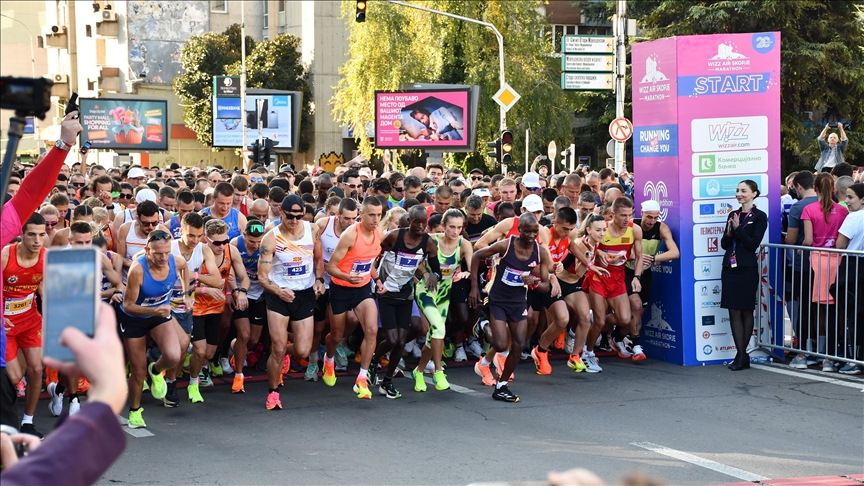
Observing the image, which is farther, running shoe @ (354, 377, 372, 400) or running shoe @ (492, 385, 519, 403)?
running shoe @ (354, 377, 372, 400)

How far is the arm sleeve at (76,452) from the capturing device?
1965 mm

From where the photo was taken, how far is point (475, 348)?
1224 cm

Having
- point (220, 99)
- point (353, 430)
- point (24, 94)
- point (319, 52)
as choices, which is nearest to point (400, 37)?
point (220, 99)

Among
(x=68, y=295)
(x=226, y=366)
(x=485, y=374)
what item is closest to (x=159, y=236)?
(x=226, y=366)

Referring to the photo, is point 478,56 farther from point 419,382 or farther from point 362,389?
point 362,389

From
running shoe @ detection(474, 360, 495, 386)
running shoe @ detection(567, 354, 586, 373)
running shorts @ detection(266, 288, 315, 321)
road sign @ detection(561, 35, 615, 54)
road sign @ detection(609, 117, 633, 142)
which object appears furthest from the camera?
road sign @ detection(561, 35, 615, 54)

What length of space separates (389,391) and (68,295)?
7956mm

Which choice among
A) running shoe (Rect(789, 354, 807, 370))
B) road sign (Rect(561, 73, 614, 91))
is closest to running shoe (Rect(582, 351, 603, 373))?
running shoe (Rect(789, 354, 807, 370))

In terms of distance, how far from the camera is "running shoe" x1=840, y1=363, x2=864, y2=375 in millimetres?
10781

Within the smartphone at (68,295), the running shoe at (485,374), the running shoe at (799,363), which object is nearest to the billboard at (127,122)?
the running shoe at (485,374)

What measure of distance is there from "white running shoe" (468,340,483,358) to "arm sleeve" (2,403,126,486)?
1017 centimetres

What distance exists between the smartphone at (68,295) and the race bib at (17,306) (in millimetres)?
6452

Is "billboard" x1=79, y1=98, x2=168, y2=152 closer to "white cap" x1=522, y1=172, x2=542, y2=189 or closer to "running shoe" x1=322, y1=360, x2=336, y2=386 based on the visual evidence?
"white cap" x1=522, y1=172, x2=542, y2=189

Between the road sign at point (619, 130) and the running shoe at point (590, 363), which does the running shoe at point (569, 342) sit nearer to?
the running shoe at point (590, 363)
